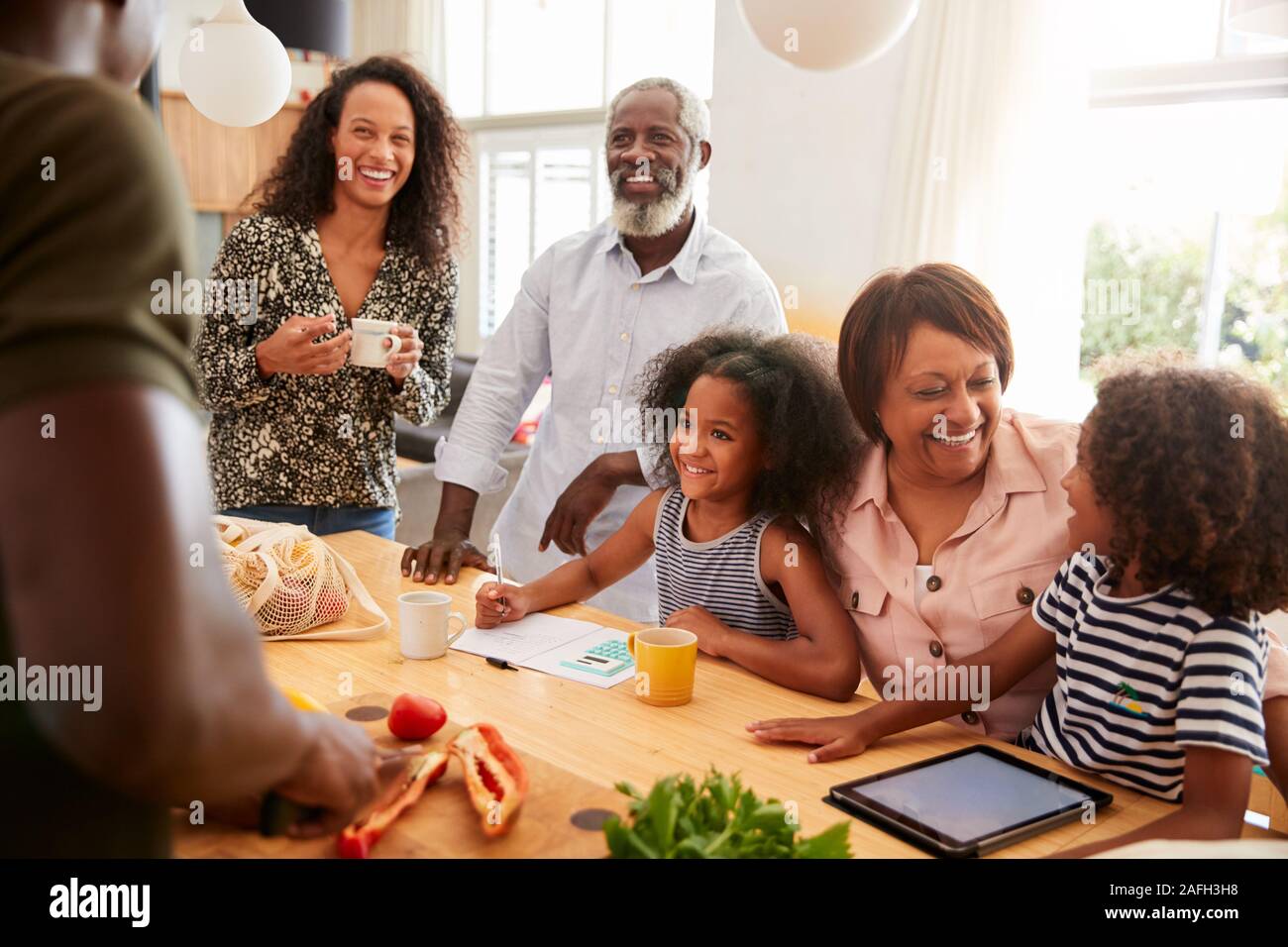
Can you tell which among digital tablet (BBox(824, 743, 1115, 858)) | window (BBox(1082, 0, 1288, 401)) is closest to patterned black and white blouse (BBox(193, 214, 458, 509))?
digital tablet (BBox(824, 743, 1115, 858))

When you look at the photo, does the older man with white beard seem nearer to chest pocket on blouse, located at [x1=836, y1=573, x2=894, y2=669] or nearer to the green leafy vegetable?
chest pocket on blouse, located at [x1=836, y1=573, x2=894, y2=669]

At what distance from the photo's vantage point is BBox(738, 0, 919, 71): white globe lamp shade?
62.1 inches

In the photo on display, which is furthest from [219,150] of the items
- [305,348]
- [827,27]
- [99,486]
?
[99,486]

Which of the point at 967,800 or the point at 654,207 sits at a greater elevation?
the point at 654,207

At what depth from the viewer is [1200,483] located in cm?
144

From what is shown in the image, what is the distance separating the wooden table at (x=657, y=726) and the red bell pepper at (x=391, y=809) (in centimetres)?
24

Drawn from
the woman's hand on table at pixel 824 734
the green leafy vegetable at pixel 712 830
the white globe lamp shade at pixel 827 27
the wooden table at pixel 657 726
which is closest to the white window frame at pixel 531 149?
the wooden table at pixel 657 726

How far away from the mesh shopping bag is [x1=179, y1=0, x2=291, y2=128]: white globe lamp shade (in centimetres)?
83

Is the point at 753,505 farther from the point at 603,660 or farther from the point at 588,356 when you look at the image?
the point at 588,356

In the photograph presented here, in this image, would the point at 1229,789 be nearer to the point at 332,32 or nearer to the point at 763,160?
the point at 332,32

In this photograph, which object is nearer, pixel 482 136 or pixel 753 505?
pixel 753 505

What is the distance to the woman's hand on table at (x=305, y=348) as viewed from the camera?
2.39 m

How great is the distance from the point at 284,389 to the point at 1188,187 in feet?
12.2
